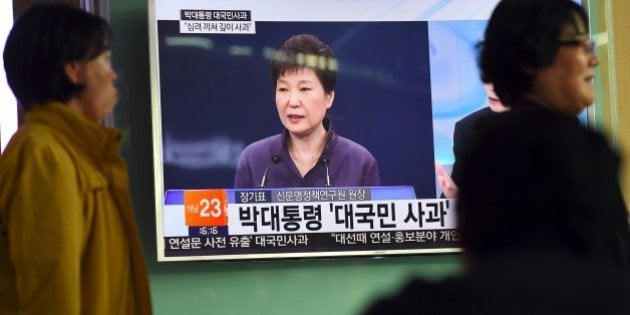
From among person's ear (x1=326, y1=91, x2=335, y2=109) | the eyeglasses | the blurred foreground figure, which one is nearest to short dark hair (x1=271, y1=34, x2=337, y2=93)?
person's ear (x1=326, y1=91, x2=335, y2=109)

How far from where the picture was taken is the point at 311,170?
3.30 metres

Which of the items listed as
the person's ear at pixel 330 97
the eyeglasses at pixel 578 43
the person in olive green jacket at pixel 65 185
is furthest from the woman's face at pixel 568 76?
the person's ear at pixel 330 97

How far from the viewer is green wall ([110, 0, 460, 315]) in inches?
128

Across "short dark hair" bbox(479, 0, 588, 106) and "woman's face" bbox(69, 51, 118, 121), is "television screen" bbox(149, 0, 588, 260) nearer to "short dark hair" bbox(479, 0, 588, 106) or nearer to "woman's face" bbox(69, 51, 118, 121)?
"woman's face" bbox(69, 51, 118, 121)

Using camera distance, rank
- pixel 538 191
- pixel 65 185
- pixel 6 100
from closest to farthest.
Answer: pixel 538 191, pixel 65 185, pixel 6 100

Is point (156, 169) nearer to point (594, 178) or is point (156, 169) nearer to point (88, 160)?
point (88, 160)

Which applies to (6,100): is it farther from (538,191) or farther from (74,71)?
(538,191)

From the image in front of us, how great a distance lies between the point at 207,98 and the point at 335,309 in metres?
0.84

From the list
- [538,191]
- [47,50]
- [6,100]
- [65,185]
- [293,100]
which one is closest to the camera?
[538,191]

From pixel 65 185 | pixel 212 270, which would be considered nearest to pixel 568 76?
pixel 65 185

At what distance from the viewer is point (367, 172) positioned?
11.0 ft

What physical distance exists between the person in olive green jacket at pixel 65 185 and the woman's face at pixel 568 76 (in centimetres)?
99

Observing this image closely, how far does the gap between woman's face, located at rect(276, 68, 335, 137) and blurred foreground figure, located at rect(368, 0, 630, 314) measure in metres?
2.17

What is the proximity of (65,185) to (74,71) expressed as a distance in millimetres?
291
